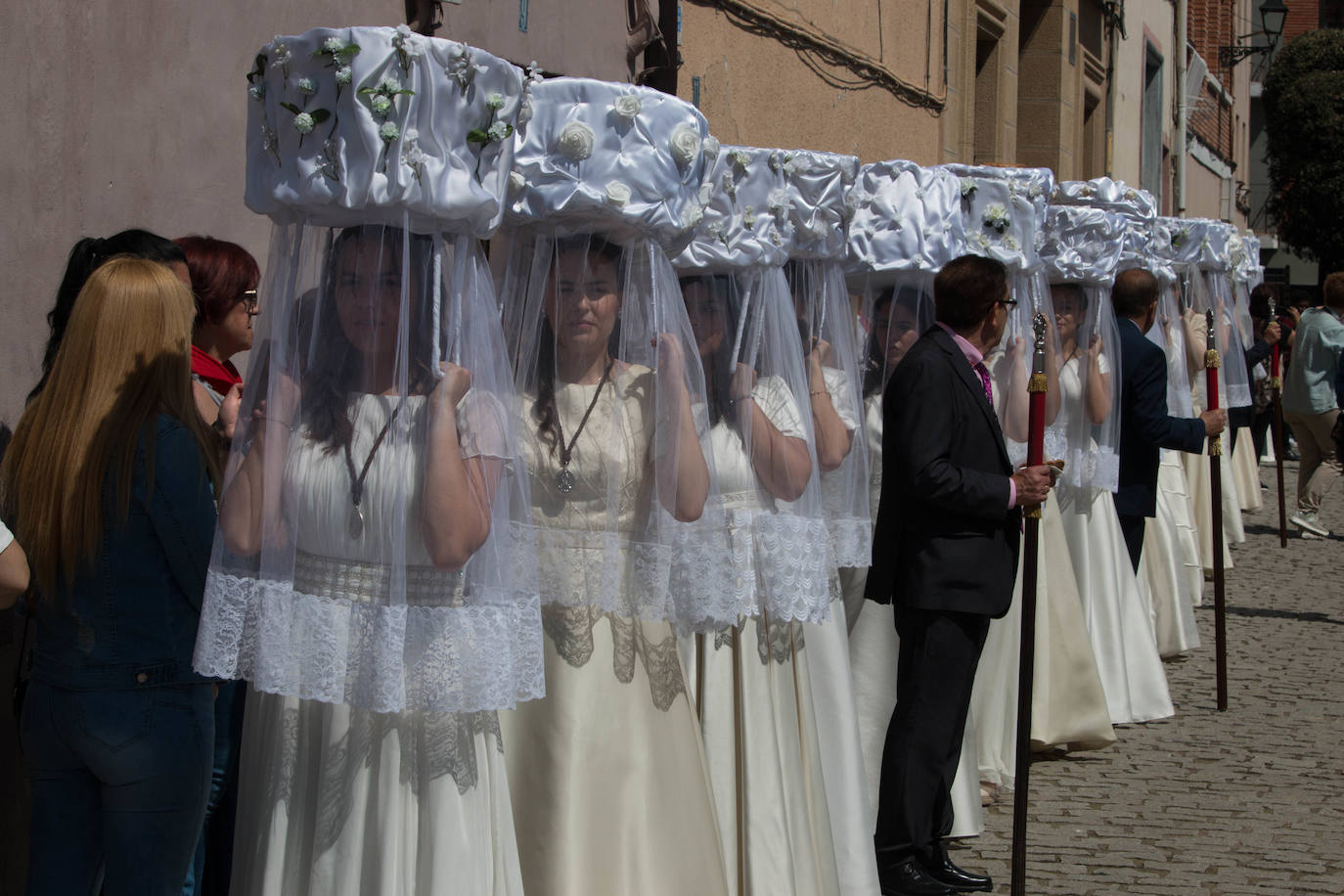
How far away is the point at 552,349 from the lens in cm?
367

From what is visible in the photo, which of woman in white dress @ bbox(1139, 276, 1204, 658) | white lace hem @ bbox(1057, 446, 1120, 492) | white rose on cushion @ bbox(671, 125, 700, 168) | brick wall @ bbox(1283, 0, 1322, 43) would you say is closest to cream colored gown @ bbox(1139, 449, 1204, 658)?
woman in white dress @ bbox(1139, 276, 1204, 658)

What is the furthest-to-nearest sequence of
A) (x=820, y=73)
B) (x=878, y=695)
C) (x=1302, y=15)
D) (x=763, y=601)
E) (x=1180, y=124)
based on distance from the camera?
1. (x=1302, y=15)
2. (x=1180, y=124)
3. (x=820, y=73)
4. (x=878, y=695)
5. (x=763, y=601)

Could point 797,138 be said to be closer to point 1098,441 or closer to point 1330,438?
point 1098,441

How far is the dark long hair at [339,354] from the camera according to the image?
120 inches

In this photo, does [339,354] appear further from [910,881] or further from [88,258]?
[910,881]

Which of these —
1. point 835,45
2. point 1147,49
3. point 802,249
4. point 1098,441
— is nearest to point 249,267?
point 802,249

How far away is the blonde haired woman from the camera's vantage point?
305 cm

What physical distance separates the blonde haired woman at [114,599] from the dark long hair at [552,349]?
2.84 ft

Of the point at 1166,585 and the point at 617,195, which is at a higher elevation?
the point at 617,195

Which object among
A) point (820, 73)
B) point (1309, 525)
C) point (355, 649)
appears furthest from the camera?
point (1309, 525)

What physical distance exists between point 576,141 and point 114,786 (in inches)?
68.8

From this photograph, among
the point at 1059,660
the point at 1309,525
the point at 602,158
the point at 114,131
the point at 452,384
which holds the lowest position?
the point at 1059,660

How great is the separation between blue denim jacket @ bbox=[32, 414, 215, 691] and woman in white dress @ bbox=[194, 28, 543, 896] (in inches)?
6.0

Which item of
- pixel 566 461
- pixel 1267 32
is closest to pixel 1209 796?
pixel 566 461
